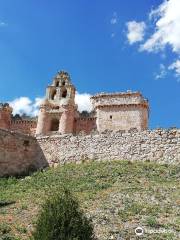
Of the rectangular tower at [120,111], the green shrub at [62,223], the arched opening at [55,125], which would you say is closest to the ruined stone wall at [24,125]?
the arched opening at [55,125]

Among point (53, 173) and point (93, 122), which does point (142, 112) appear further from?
point (53, 173)

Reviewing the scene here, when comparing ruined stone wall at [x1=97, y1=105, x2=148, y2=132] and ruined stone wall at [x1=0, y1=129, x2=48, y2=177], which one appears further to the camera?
ruined stone wall at [x1=97, y1=105, x2=148, y2=132]

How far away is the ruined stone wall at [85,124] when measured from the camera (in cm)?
4478

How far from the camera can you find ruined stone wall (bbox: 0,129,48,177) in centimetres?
2936

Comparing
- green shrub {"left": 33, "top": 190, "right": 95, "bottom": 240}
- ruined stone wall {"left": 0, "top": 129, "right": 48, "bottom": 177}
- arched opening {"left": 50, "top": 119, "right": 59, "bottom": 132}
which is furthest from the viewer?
arched opening {"left": 50, "top": 119, "right": 59, "bottom": 132}

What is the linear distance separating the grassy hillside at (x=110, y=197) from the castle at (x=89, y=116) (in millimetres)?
16525

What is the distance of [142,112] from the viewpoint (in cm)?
4397

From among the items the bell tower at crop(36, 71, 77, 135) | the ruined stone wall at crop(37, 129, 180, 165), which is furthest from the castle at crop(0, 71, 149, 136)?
the ruined stone wall at crop(37, 129, 180, 165)

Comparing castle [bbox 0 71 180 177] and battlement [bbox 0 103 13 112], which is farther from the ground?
battlement [bbox 0 103 13 112]

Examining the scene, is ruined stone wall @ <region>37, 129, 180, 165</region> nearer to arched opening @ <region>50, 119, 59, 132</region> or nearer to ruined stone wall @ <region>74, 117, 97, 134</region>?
ruined stone wall @ <region>74, 117, 97, 134</region>

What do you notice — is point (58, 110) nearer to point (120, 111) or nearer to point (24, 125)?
point (24, 125)

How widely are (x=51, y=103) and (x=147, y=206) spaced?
30.6 m

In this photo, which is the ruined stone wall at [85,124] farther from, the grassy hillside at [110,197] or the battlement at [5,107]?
the grassy hillside at [110,197]

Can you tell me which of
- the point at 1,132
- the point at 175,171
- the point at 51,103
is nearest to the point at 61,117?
the point at 51,103
